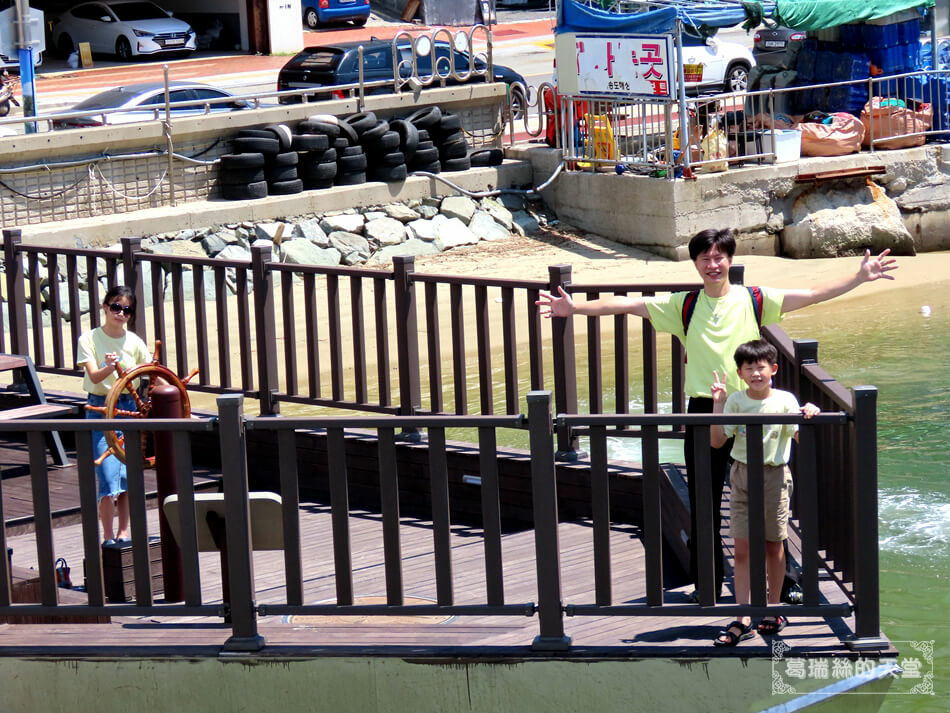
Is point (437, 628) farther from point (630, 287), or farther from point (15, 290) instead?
point (15, 290)

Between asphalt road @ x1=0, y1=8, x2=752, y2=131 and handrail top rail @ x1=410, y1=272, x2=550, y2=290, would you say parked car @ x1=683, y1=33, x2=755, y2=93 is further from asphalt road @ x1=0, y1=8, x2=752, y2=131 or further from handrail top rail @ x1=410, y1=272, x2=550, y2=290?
handrail top rail @ x1=410, y1=272, x2=550, y2=290

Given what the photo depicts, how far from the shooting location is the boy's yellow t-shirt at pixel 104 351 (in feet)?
25.8

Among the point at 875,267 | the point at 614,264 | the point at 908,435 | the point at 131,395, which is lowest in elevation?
the point at 908,435

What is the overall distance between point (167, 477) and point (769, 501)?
2806 millimetres

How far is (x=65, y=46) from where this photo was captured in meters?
41.4

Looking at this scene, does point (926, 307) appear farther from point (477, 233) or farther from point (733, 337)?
point (733, 337)

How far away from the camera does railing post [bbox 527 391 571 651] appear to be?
546 cm

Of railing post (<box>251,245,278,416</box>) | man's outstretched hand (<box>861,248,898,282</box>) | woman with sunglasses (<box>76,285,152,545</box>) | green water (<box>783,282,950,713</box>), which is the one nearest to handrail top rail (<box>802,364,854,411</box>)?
man's outstretched hand (<box>861,248,898,282</box>)

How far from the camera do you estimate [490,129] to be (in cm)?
2339

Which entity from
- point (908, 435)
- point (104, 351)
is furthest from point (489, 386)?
point (908, 435)

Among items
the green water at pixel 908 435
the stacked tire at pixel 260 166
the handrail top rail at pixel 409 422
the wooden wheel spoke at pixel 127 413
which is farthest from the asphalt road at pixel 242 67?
the handrail top rail at pixel 409 422

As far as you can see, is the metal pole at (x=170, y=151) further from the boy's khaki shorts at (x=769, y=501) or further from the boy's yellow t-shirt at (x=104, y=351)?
the boy's khaki shorts at (x=769, y=501)

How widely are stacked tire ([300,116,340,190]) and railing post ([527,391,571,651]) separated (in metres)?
15.3

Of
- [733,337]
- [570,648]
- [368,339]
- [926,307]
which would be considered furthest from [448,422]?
[926,307]
